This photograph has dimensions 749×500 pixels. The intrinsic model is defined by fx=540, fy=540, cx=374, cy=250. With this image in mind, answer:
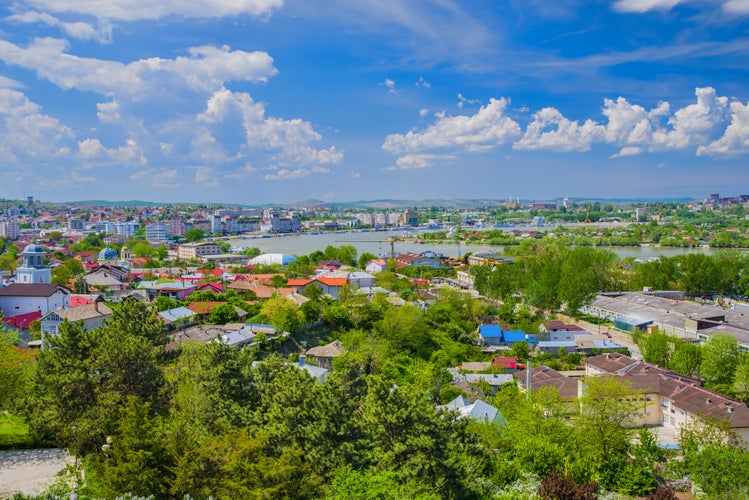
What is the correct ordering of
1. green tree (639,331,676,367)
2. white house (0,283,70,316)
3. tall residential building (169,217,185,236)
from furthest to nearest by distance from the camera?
tall residential building (169,217,185,236)
white house (0,283,70,316)
green tree (639,331,676,367)

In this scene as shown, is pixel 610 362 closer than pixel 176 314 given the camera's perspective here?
Yes

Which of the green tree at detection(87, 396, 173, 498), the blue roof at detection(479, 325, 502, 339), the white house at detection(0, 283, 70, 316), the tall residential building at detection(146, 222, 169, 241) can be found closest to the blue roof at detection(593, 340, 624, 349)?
the blue roof at detection(479, 325, 502, 339)

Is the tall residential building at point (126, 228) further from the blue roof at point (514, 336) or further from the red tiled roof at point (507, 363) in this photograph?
the red tiled roof at point (507, 363)

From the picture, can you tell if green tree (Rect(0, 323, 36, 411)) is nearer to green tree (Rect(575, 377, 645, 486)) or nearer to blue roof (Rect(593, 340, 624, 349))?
green tree (Rect(575, 377, 645, 486))

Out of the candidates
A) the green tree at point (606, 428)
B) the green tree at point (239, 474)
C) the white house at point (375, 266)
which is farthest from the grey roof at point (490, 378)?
the white house at point (375, 266)

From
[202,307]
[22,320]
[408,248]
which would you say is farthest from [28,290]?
[408,248]

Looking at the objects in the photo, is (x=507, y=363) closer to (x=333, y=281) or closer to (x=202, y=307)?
(x=202, y=307)

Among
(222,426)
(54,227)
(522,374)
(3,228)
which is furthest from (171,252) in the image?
(222,426)
